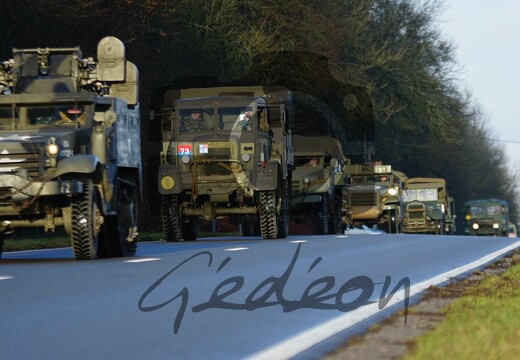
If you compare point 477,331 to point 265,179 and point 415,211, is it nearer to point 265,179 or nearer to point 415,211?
point 265,179

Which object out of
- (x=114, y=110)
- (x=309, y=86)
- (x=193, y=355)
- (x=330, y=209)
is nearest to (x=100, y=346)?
(x=193, y=355)

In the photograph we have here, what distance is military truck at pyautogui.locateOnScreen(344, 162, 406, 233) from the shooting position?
4750 cm

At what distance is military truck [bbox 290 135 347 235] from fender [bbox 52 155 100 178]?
18953 millimetres

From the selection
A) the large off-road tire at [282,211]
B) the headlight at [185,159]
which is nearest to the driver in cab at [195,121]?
the headlight at [185,159]

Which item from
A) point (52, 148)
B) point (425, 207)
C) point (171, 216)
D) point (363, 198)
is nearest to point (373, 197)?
point (363, 198)

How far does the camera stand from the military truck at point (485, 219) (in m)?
82.6

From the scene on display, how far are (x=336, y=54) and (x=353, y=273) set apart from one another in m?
35.1

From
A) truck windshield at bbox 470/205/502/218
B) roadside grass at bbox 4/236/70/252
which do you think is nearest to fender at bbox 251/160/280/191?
roadside grass at bbox 4/236/70/252

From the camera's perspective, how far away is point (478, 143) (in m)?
127

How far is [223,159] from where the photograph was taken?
94.5 feet

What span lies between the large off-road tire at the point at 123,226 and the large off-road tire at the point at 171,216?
8204mm

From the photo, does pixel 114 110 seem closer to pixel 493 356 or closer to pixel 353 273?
pixel 353 273

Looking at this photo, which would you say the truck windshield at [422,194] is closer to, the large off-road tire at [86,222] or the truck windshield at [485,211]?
the truck windshield at [485,211]

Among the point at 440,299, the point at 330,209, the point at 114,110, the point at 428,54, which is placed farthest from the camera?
the point at 428,54
